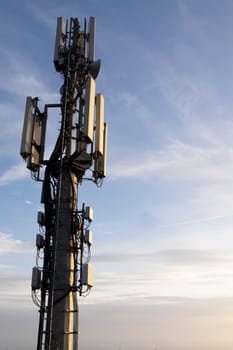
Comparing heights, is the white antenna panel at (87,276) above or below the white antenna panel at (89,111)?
below

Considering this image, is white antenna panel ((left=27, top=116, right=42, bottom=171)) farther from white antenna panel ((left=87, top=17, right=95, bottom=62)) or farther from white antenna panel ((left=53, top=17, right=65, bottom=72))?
white antenna panel ((left=87, top=17, right=95, bottom=62))

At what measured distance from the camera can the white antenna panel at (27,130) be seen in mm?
23375

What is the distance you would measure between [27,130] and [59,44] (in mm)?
5957

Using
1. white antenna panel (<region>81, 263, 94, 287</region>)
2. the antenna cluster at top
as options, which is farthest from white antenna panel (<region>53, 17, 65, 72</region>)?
white antenna panel (<region>81, 263, 94, 287</region>)

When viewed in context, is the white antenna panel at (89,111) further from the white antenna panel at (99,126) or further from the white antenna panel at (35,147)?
the white antenna panel at (35,147)

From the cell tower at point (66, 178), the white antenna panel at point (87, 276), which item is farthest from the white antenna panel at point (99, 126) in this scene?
the white antenna panel at point (87, 276)

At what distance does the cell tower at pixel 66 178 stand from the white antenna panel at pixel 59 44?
0.18 ft

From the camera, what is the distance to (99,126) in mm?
24391

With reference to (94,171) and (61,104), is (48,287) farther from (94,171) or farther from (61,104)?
(61,104)

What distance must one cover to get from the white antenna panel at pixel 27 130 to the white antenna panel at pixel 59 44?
9.61ft

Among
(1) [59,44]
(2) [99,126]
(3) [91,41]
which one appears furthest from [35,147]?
(3) [91,41]

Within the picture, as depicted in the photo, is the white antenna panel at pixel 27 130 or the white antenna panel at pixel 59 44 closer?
the white antenna panel at pixel 27 130

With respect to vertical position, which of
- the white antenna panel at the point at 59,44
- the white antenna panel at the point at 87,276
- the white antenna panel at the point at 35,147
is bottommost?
the white antenna panel at the point at 87,276

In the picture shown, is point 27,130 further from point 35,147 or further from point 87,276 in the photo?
point 87,276
